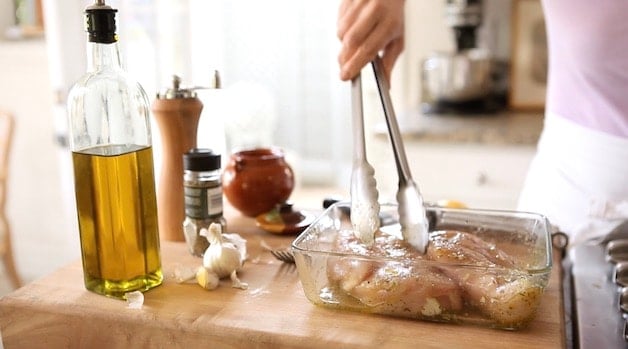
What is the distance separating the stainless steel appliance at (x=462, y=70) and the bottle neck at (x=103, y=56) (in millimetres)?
1586

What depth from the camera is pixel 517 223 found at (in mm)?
841

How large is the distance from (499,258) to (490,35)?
1.84 meters

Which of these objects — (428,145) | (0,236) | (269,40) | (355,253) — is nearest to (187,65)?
(269,40)

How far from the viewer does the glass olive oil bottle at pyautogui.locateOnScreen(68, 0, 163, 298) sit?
2.44ft

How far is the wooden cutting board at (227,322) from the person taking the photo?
25.5 inches

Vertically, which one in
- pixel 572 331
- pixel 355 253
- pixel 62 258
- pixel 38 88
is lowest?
pixel 62 258

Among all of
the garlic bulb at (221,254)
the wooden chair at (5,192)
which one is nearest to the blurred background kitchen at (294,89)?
the wooden chair at (5,192)

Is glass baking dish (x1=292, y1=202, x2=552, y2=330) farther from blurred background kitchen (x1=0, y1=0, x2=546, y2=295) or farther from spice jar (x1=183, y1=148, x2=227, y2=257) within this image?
blurred background kitchen (x1=0, y1=0, x2=546, y2=295)

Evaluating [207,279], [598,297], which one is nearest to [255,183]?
[207,279]

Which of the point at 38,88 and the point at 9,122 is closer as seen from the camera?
the point at 9,122

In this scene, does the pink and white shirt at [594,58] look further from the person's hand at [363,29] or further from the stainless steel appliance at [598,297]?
the person's hand at [363,29]

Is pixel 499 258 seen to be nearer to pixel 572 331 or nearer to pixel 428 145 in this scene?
pixel 572 331

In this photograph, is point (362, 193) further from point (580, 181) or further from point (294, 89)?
point (294, 89)

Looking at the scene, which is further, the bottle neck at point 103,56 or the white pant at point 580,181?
the white pant at point 580,181
